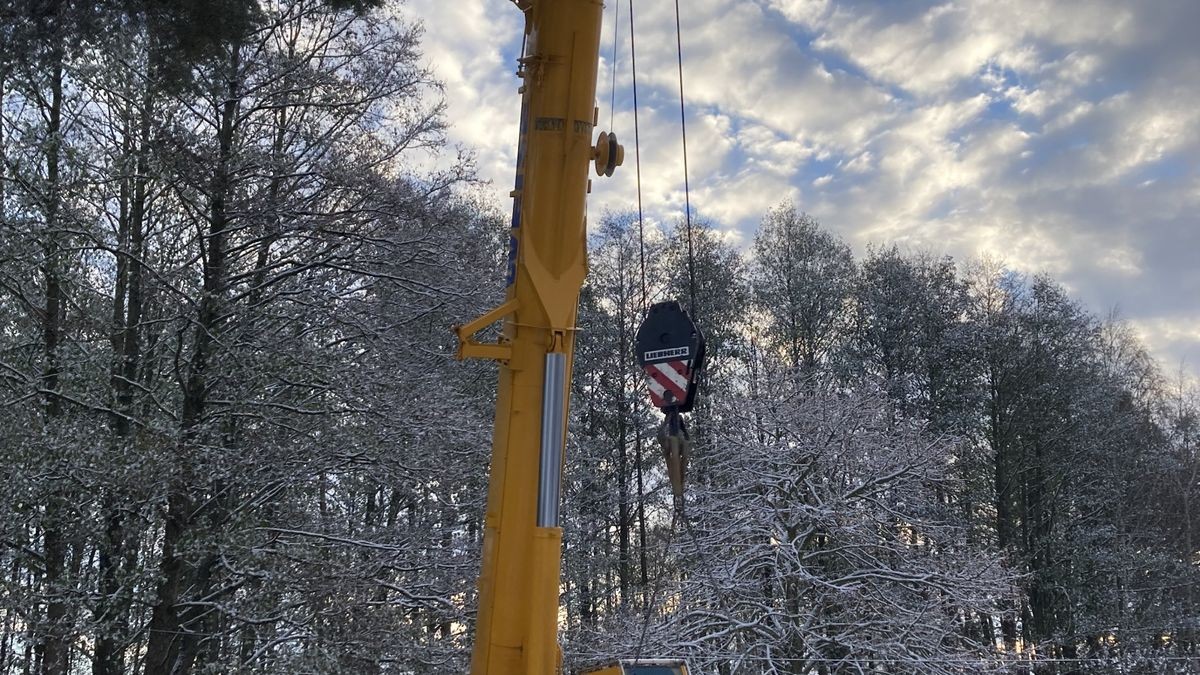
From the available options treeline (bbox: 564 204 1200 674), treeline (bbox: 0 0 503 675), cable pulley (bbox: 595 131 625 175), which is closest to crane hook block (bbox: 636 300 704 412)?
cable pulley (bbox: 595 131 625 175)

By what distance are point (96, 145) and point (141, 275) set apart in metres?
1.34

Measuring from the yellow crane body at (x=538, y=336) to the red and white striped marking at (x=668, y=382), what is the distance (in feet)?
1.31

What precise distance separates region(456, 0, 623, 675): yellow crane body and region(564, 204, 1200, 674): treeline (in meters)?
7.46

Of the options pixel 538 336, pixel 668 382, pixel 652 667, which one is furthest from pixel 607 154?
pixel 652 667

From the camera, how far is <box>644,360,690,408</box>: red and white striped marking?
3.88 meters

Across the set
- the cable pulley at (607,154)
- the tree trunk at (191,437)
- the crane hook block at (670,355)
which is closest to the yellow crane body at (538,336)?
the cable pulley at (607,154)

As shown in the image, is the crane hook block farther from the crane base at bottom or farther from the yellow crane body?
the crane base at bottom

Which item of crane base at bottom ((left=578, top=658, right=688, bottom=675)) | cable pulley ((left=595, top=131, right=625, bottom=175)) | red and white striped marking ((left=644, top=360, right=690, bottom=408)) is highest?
cable pulley ((left=595, top=131, right=625, bottom=175))

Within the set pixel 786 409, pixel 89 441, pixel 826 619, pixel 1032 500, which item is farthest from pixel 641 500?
pixel 89 441

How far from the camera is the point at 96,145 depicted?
852 cm

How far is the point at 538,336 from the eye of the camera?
3855 mm

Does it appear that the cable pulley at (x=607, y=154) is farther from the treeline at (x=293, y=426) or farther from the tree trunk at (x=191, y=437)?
the tree trunk at (x=191, y=437)

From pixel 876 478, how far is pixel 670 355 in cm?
887

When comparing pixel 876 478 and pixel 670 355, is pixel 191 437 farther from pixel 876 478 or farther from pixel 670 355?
pixel 876 478
